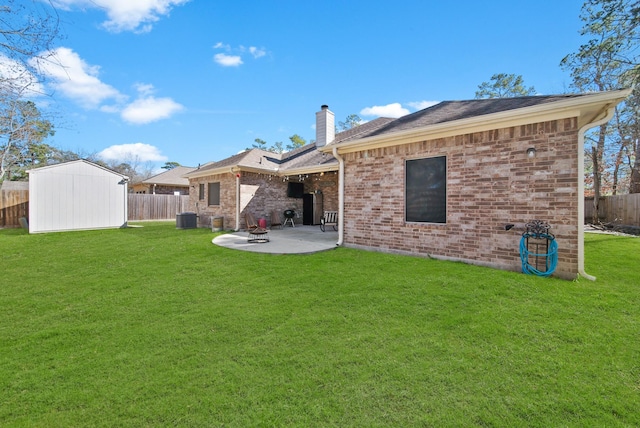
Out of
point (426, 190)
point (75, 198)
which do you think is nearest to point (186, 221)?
point (75, 198)

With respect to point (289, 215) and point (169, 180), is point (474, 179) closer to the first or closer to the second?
point (289, 215)

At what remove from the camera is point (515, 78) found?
2505 cm

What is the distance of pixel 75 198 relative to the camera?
12.5 meters

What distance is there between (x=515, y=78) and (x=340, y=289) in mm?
30395

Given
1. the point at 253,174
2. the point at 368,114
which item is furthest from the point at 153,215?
the point at 368,114

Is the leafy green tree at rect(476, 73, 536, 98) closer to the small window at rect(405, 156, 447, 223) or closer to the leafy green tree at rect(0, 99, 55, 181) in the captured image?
the small window at rect(405, 156, 447, 223)

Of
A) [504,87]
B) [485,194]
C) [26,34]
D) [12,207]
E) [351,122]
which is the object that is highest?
[504,87]

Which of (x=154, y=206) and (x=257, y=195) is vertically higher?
(x=257, y=195)

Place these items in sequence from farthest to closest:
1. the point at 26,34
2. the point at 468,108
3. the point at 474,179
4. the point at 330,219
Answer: the point at 330,219, the point at 468,108, the point at 474,179, the point at 26,34

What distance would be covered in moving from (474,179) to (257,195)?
8.75 m

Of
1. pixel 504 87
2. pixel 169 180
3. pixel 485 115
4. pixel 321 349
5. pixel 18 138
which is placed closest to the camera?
pixel 321 349

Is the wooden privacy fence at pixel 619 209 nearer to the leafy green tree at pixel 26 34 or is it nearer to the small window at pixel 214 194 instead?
the small window at pixel 214 194

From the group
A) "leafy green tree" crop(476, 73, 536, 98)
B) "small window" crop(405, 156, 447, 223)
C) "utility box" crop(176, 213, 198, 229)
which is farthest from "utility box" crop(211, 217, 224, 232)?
"leafy green tree" crop(476, 73, 536, 98)

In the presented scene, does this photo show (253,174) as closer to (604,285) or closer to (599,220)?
(604,285)
